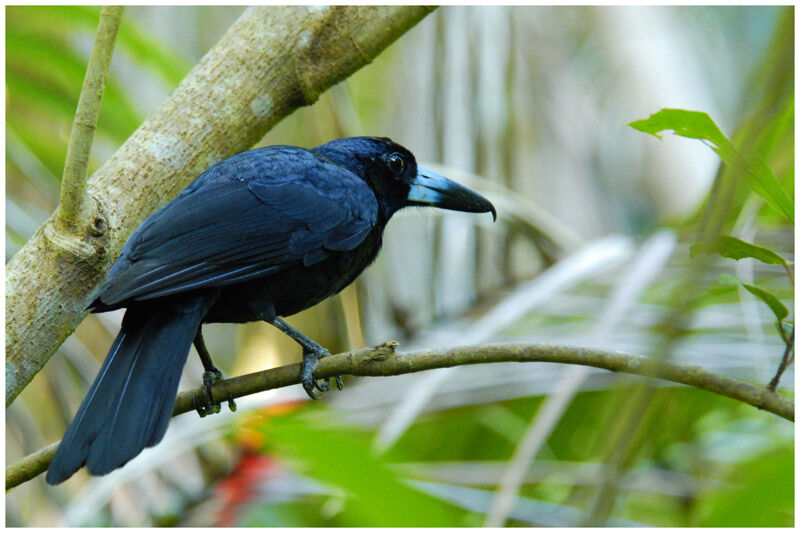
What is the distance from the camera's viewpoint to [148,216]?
76.5 inches

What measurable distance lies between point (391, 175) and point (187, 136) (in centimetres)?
77

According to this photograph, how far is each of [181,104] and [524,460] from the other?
4.18 feet

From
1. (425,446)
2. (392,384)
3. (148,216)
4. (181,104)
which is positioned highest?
(181,104)

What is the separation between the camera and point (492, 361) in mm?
1554

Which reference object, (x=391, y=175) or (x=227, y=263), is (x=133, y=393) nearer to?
(x=227, y=263)

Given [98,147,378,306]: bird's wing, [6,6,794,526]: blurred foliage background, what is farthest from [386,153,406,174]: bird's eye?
[6,6,794,526]: blurred foliage background

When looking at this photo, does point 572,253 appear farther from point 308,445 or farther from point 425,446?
point 308,445

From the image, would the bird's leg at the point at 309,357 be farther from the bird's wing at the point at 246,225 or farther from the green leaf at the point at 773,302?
the green leaf at the point at 773,302

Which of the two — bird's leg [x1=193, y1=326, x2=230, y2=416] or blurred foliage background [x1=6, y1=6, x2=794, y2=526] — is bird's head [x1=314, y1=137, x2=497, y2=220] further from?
bird's leg [x1=193, y1=326, x2=230, y2=416]

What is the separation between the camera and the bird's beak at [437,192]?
8.12 feet

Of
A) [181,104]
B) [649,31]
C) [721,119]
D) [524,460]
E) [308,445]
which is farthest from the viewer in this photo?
[721,119]

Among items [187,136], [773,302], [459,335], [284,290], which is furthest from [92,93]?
[459,335]

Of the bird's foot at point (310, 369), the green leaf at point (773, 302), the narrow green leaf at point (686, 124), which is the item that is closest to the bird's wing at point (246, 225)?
the bird's foot at point (310, 369)

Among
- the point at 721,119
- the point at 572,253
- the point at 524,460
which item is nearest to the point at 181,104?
the point at 524,460
